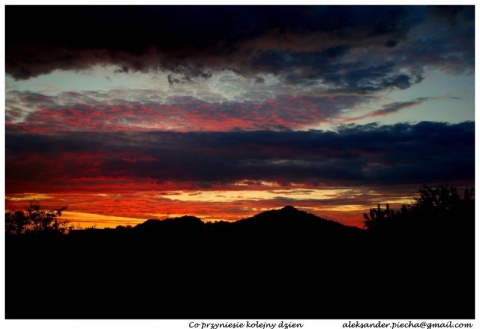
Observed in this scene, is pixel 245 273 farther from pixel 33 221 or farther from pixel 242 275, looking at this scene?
pixel 33 221

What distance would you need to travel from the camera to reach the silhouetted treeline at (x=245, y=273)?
1533 centimetres

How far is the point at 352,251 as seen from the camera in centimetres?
2239

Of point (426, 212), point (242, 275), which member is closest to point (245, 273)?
point (242, 275)

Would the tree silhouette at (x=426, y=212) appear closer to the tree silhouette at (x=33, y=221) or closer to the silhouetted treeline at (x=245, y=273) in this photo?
the silhouetted treeline at (x=245, y=273)

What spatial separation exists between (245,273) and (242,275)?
0.35 metres

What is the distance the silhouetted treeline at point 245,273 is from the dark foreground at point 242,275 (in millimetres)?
53

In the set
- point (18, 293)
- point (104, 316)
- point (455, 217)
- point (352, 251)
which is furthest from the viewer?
point (455, 217)

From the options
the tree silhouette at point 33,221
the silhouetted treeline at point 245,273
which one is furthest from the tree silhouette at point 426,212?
the tree silhouette at point 33,221

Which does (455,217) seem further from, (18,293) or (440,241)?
(18,293)

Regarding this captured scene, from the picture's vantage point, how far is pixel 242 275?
738 inches

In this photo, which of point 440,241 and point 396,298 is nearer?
point 396,298
